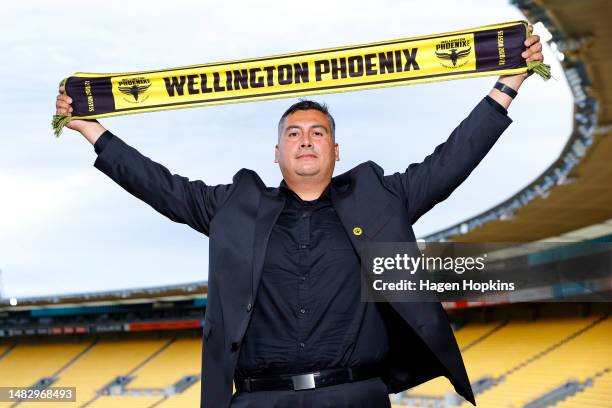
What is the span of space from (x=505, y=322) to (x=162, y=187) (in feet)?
79.0

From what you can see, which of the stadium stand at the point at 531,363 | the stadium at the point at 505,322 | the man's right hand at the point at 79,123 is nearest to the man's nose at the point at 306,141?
the man's right hand at the point at 79,123

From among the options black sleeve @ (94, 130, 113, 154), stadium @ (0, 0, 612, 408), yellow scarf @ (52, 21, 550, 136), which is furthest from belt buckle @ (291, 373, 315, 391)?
stadium @ (0, 0, 612, 408)

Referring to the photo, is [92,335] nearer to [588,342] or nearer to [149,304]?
[149,304]

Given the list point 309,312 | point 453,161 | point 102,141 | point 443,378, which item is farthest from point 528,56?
point 443,378

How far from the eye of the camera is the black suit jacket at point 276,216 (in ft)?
10.8

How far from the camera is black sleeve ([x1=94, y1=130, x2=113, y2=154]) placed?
3676 millimetres

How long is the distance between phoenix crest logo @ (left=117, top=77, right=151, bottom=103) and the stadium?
5208 mm

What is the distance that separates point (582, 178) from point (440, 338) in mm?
14065

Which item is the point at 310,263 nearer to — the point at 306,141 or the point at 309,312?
the point at 309,312

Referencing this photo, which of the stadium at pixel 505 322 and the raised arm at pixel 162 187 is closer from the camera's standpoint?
the raised arm at pixel 162 187

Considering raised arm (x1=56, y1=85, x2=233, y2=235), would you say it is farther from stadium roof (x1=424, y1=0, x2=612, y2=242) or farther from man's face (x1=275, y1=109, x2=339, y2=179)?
stadium roof (x1=424, y1=0, x2=612, y2=242)

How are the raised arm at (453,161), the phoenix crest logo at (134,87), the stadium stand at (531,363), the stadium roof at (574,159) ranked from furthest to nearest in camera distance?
the stadium stand at (531,363) < the stadium roof at (574,159) < the phoenix crest logo at (134,87) < the raised arm at (453,161)

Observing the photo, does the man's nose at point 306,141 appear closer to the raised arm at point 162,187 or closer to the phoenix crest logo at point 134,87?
the raised arm at point 162,187

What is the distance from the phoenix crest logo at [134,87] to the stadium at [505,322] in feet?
17.1
